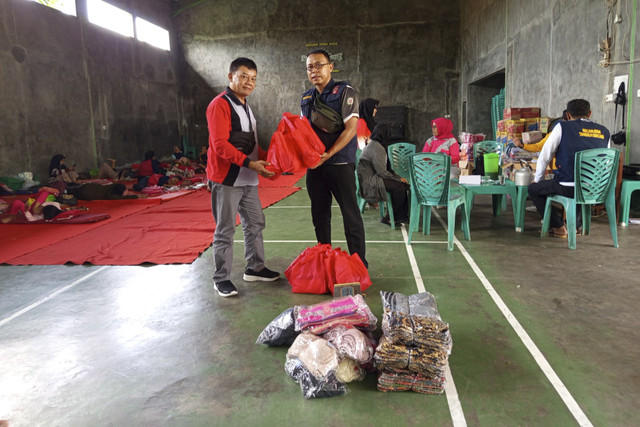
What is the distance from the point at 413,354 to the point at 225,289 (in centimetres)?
169

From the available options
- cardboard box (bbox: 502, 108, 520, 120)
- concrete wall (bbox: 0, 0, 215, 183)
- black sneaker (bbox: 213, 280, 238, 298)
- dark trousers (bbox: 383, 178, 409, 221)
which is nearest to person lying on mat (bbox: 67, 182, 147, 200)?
concrete wall (bbox: 0, 0, 215, 183)

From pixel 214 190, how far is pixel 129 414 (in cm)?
165

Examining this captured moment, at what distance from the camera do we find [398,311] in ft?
7.47

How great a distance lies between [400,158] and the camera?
6699 millimetres

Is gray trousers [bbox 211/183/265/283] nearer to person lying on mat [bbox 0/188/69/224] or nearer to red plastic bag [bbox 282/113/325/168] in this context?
red plastic bag [bbox 282/113/325/168]

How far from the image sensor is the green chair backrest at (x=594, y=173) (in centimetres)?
425

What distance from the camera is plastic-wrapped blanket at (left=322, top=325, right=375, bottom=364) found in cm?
217

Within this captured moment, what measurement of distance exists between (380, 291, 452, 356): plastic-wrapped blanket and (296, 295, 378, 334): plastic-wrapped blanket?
0.54 ft

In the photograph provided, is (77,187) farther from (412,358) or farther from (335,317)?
(412,358)

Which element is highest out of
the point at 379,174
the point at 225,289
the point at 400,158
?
the point at 400,158

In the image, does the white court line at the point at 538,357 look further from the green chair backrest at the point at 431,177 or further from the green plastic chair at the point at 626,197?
the green plastic chair at the point at 626,197

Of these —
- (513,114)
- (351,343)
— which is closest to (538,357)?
(351,343)

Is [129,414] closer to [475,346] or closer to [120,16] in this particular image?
[475,346]

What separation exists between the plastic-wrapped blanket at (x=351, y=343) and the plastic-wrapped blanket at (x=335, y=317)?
0.04 m
